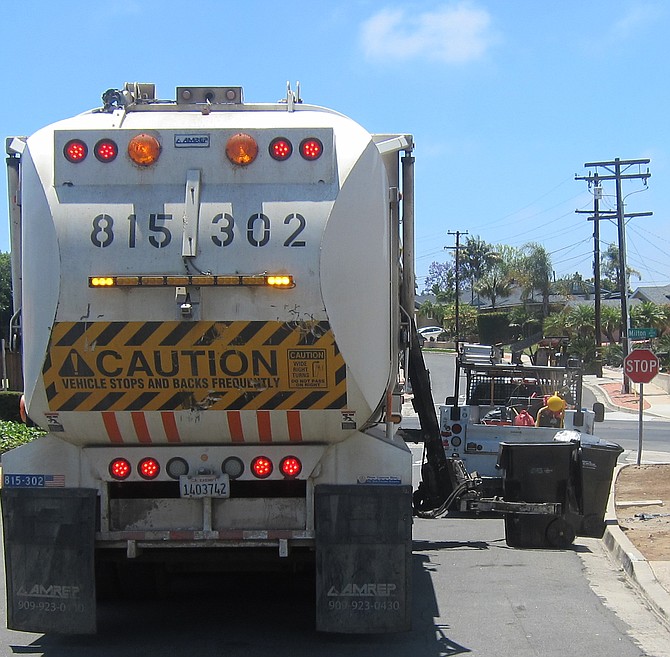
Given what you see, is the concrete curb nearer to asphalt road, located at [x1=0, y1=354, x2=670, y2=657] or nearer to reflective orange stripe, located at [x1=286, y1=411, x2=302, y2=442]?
asphalt road, located at [x1=0, y1=354, x2=670, y2=657]

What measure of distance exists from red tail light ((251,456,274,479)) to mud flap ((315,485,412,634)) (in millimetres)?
327

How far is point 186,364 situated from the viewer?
19.3 feet

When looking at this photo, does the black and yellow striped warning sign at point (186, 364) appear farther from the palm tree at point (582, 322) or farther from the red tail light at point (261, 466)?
the palm tree at point (582, 322)

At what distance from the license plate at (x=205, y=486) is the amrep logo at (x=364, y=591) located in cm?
91

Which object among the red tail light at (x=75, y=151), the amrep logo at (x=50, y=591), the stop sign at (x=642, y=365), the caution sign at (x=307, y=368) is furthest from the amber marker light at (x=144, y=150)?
the stop sign at (x=642, y=365)

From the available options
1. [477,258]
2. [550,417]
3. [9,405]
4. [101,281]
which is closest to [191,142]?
[101,281]

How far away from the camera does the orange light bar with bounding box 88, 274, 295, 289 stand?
579cm

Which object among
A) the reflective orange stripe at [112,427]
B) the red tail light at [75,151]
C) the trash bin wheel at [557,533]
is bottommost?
the trash bin wheel at [557,533]

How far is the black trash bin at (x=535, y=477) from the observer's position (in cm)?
862

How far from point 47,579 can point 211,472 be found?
119cm

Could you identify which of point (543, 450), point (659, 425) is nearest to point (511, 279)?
point (659, 425)

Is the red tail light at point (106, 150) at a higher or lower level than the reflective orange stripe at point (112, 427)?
higher

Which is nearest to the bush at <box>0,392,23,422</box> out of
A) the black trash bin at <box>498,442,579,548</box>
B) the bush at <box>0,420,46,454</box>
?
the bush at <box>0,420,46,454</box>

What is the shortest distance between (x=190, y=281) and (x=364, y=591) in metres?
2.17
